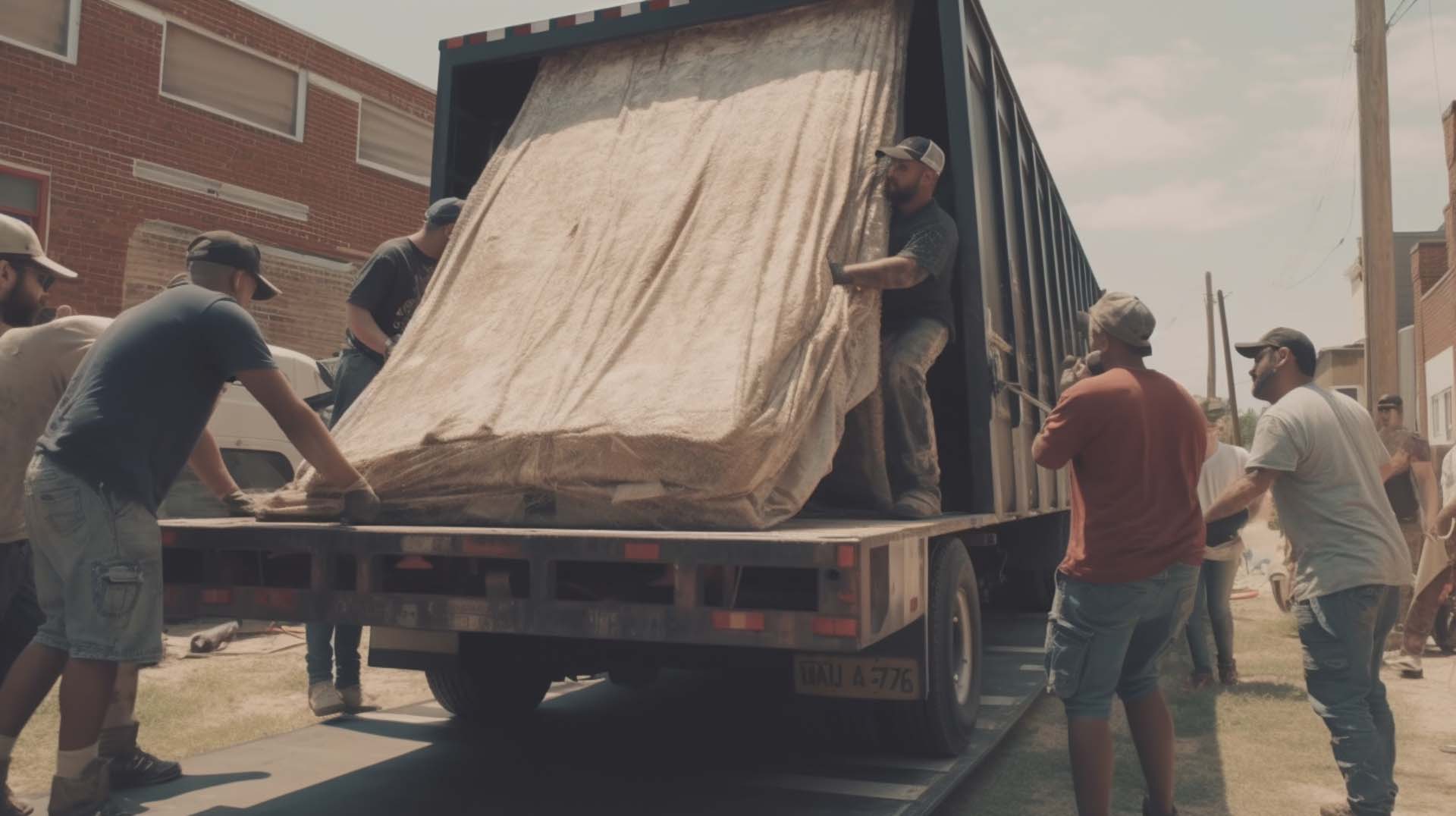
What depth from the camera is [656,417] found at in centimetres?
350

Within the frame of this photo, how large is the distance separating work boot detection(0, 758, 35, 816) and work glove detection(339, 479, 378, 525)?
4.17 ft

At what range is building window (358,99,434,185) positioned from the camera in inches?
656

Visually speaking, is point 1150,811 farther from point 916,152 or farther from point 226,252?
point 226,252

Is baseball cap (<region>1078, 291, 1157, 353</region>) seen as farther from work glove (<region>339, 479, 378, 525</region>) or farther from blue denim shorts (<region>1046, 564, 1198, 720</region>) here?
work glove (<region>339, 479, 378, 525</region>)

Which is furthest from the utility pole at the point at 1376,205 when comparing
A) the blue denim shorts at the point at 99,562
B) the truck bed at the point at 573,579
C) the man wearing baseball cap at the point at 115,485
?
Answer: the blue denim shorts at the point at 99,562

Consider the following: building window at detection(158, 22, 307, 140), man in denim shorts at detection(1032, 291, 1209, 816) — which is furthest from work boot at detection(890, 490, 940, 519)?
building window at detection(158, 22, 307, 140)

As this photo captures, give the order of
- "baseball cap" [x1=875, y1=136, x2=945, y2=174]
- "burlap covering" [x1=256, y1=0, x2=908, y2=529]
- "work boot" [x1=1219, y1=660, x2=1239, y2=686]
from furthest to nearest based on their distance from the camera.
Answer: "work boot" [x1=1219, y1=660, x2=1239, y2=686]
"baseball cap" [x1=875, y1=136, x2=945, y2=174]
"burlap covering" [x1=256, y1=0, x2=908, y2=529]

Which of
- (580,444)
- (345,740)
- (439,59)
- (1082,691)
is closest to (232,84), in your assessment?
(439,59)

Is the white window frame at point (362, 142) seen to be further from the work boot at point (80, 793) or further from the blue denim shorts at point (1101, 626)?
the blue denim shorts at point (1101, 626)

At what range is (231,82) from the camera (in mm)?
14625

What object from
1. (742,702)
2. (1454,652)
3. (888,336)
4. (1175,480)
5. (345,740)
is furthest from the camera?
(1454,652)

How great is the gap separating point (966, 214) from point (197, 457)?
3171 millimetres

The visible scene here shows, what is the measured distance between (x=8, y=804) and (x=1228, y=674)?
6.14 metres

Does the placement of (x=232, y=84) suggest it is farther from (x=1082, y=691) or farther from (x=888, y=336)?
(x=1082, y=691)
